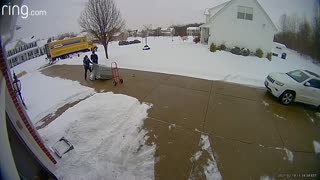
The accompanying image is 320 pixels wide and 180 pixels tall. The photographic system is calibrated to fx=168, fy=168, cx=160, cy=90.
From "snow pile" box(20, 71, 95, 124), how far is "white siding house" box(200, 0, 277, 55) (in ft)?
50.0

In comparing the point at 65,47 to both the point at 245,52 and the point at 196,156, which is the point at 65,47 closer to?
the point at 245,52

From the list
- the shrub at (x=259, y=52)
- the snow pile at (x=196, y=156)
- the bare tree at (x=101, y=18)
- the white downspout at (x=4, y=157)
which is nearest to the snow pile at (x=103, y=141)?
the snow pile at (x=196, y=156)

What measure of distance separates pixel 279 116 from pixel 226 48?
13.4 metres

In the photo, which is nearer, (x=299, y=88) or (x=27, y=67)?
(x=299, y=88)

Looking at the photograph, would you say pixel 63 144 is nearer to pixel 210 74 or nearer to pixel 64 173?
pixel 64 173

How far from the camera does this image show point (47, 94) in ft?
23.3

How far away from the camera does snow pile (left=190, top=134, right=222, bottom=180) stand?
11.2ft

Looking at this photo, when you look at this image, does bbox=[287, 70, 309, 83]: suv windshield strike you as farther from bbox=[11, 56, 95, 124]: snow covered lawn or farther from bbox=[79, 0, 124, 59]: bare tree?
bbox=[79, 0, 124, 59]: bare tree

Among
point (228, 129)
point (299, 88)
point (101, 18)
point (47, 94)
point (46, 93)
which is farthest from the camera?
point (101, 18)

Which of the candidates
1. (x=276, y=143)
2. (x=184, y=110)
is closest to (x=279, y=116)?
(x=276, y=143)

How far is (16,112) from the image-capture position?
2.21m

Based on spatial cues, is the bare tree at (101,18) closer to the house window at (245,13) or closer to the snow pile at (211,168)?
the house window at (245,13)

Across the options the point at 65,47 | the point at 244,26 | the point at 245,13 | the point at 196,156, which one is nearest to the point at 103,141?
the point at 196,156

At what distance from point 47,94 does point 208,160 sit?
6.87m
